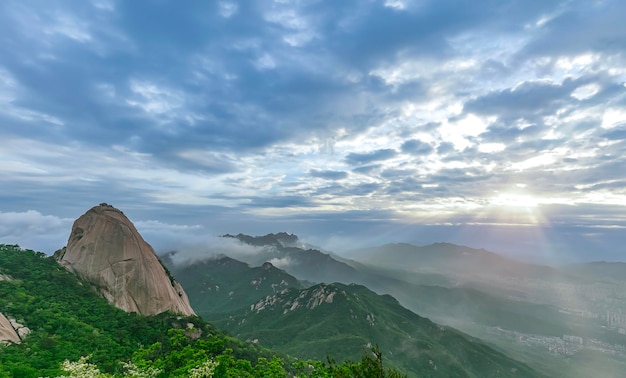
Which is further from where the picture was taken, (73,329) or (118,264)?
(118,264)

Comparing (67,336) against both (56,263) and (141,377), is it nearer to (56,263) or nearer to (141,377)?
(141,377)

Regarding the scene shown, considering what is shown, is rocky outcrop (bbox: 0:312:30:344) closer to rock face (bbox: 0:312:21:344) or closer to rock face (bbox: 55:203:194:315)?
rock face (bbox: 0:312:21:344)

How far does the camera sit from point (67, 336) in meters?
56.2

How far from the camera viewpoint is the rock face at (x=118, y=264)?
297ft

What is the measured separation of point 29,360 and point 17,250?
7469 centimetres

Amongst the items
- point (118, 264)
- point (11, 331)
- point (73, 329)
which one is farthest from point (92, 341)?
point (118, 264)

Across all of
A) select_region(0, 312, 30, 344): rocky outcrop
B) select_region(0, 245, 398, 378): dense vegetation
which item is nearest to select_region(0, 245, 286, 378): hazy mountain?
select_region(0, 245, 398, 378): dense vegetation

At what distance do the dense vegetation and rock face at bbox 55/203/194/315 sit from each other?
6045 mm

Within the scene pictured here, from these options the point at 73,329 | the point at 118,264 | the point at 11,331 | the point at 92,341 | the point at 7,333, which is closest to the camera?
the point at 7,333

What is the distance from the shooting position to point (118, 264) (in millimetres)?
93562

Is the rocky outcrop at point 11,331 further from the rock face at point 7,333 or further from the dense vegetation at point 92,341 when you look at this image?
the dense vegetation at point 92,341

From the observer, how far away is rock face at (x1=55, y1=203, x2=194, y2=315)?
297ft

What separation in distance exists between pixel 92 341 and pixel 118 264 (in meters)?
40.0

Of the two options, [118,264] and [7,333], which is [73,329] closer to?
[7,333]
